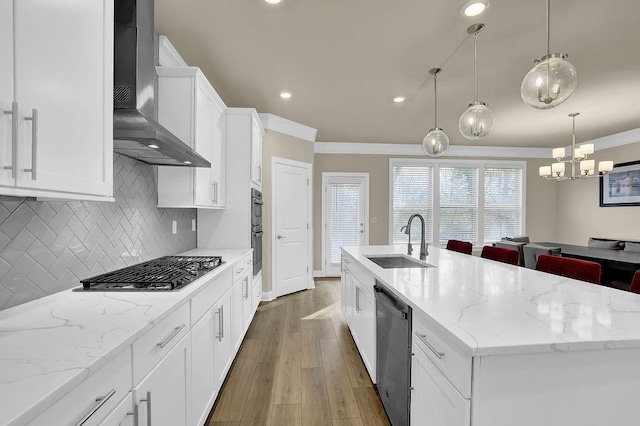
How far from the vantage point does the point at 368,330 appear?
2201 mm

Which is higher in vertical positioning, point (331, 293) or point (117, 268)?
point (117, 268)

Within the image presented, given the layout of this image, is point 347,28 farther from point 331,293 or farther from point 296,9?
point 331,293

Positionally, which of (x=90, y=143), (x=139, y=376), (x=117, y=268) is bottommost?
(x=139, y=376)

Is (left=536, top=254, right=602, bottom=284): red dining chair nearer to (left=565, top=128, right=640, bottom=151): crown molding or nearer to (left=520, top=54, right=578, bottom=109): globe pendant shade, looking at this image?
(left=520, top=54, right=578, bottom=109): globe pendant shade

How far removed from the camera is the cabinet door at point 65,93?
82 centimetres

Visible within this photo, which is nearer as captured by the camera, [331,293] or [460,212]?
[331,293]

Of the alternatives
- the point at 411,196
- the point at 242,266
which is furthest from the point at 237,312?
the point at 411,196

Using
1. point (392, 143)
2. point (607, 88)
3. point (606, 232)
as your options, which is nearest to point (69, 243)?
point (607, 88)

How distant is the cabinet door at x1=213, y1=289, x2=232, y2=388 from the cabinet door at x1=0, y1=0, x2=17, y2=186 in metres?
1.34

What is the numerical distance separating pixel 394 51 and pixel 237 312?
263 centimetres

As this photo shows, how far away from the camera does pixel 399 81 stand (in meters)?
3.17

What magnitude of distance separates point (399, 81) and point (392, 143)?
9.58ft

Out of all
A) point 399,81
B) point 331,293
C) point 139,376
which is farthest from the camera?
point 331,293

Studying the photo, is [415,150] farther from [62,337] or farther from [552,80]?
[62,337]
